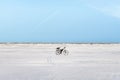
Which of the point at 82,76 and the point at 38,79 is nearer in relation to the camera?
the point at 38,79

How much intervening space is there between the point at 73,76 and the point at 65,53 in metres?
15.8

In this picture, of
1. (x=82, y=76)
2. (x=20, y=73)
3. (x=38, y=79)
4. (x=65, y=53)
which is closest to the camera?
(x=38, y=79)

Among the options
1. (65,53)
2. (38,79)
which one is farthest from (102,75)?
(65,53)

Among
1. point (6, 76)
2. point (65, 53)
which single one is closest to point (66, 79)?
point (6, 76)

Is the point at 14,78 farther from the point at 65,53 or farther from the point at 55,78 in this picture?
the point at 65,53

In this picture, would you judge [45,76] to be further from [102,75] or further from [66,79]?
[102,75]

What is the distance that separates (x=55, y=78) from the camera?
14672mm

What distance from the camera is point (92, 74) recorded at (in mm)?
16312

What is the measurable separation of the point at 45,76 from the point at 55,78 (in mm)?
858

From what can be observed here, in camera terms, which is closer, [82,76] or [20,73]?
[82,76]

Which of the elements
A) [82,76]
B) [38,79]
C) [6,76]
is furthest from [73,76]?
[6,76]

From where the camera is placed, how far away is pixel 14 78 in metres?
14.8

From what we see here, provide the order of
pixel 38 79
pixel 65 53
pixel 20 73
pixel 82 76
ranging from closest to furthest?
1. pixel 38 79
2. pixel 82 76
3. pixel 20 73
4. pixel 65 53

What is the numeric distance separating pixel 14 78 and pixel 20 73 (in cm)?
183
